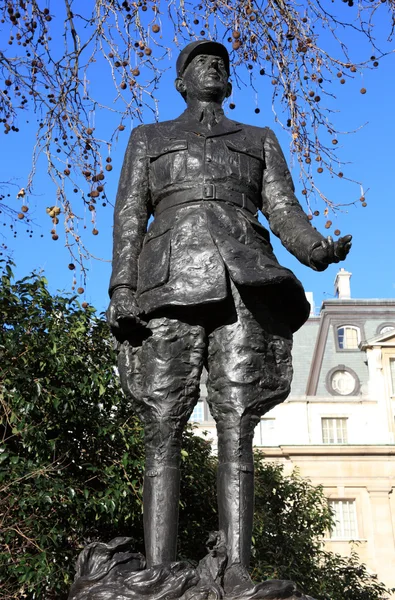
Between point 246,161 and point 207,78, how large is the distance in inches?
24.0

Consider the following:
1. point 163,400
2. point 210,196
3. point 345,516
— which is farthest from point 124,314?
point 345,516

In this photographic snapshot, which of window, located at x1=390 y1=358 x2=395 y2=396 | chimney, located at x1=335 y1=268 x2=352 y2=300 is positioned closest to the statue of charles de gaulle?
window, located at x1=390 y1=358 x2=395 y2=396

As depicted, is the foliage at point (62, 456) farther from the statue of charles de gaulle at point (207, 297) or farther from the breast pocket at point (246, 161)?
the breast pocket at point (246, 161)

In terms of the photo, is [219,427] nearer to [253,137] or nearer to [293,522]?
[253,137]

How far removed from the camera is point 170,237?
211 inches

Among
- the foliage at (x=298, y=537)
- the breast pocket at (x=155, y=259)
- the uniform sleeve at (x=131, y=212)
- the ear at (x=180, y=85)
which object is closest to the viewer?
the breast pocket at (x=155, y=259)

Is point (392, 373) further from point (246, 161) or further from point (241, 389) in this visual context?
point (241, 389)

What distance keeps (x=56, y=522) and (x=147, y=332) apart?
766 cm

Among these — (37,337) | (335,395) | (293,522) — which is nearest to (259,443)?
(335,395)

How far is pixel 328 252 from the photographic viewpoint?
495 centimetres

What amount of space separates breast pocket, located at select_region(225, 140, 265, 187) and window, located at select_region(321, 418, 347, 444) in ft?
126

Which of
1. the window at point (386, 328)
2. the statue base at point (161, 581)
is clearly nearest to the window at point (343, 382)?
the window at point (386, 328)

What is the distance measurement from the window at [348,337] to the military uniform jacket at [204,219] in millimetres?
43022

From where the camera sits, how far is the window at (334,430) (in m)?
43.2
